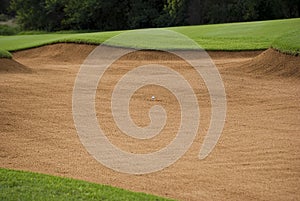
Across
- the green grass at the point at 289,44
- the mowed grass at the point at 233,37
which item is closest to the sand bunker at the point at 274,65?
the green grass at the point at 289,44

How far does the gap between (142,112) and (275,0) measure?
27717 mm

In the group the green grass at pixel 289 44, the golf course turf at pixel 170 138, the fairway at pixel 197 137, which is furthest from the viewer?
the green grass at pixel 289 44

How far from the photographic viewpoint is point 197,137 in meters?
9.98

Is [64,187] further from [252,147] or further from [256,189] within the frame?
[252,147]

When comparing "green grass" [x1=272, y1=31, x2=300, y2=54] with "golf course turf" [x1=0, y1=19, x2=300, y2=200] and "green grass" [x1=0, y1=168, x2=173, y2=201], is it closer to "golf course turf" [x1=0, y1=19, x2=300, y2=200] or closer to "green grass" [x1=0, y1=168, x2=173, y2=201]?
"golf course turf" [x1=0, y1=19, x2=300, y2=200]

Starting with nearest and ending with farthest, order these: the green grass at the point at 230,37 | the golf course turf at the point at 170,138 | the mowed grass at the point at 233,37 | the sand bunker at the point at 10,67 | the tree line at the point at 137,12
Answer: the golf course turf at the point at 170,138
the sand bunker at the point at 10,67
the mowed grass at the point at 233,37
the green grass at the point at 230,37
the tree line at the point at 137,12

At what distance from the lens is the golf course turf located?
7242 mm

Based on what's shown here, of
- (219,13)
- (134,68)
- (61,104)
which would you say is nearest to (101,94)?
(61,104)

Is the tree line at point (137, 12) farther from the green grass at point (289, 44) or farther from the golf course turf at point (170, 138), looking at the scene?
the golf course turf at point (170, 138)

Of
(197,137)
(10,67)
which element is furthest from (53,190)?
(10,67)

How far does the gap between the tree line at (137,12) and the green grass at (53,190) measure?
31044 mm

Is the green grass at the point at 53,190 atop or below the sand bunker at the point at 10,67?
atop

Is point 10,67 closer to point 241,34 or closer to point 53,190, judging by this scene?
point 241,34

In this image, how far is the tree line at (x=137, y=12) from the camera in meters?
38.0
